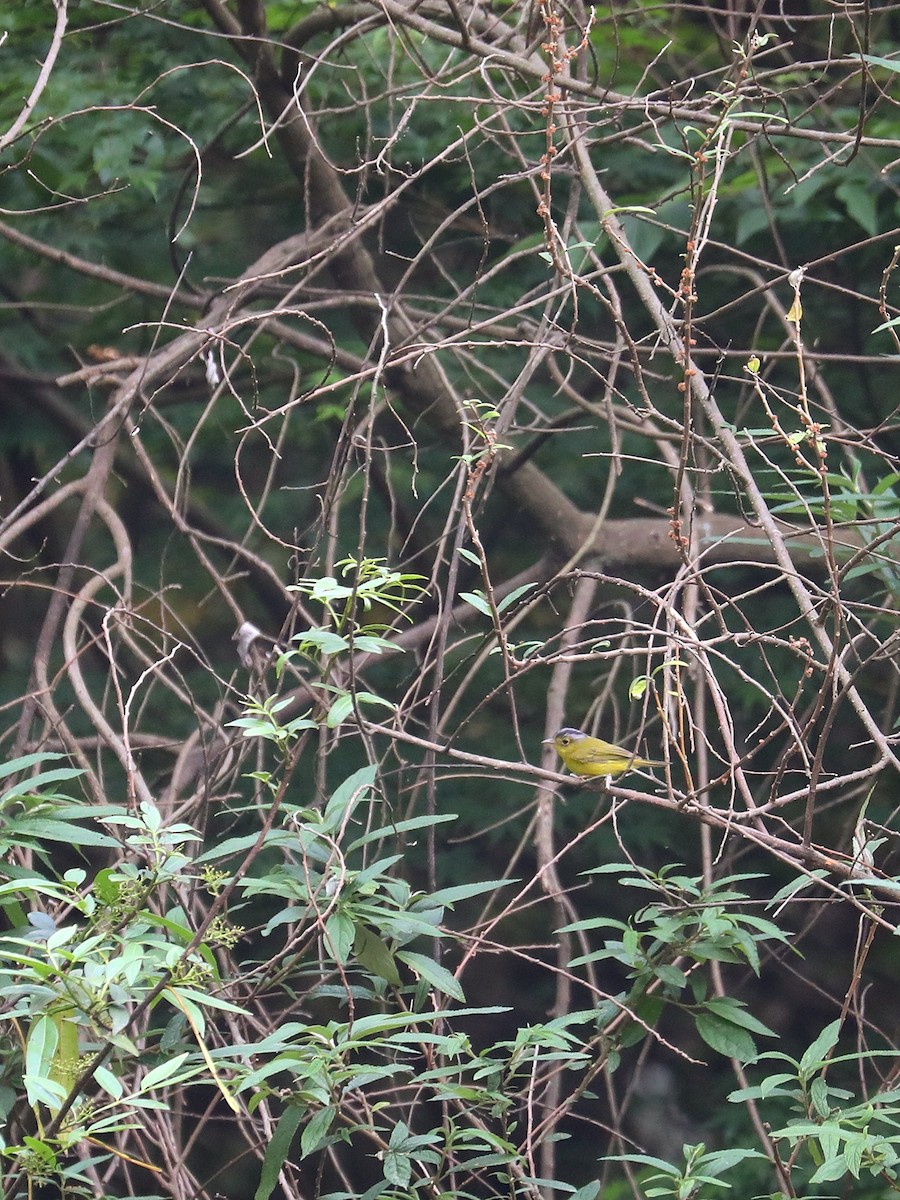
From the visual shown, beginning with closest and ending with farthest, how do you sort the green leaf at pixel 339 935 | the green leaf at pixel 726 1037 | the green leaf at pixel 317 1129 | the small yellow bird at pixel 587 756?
the green leaf at pixel 317 1129 → the green leaf at pixel 339 935 → the green leaf at pixel 726 1037 → the small yellow bird at pixel 587 756

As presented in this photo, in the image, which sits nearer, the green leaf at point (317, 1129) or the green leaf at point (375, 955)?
the green leaf at point (317, 1129)

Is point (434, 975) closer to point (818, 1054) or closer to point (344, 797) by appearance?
point (344, 797)

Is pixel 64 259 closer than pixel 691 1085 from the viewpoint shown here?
Yes

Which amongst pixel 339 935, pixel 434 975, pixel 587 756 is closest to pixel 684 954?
→ pixel 434 975

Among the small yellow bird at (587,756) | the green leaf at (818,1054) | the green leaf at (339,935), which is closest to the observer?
the green leaf at (339,935)

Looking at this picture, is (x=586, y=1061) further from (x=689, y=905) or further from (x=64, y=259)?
(x=64, y=259)

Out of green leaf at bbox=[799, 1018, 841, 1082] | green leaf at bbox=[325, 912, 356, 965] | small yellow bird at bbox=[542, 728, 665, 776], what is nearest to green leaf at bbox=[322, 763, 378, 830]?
green leaf at bbox=[325, 912, 356, 965]

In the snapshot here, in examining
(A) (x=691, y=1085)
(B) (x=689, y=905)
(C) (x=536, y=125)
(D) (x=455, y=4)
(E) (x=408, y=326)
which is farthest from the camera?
(A) (x=691, y=1085)

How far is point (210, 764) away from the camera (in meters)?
2.62

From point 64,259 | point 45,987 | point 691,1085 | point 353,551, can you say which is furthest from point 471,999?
point 45,987

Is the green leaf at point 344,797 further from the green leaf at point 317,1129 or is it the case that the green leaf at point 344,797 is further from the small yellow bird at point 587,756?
the small yellow bird at point 587,756

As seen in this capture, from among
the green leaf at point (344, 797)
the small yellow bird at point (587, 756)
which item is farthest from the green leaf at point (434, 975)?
the small yellow bird at point (587, 756)

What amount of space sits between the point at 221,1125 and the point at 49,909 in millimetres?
2753

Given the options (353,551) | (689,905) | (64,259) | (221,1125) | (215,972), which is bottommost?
(221,1125)
